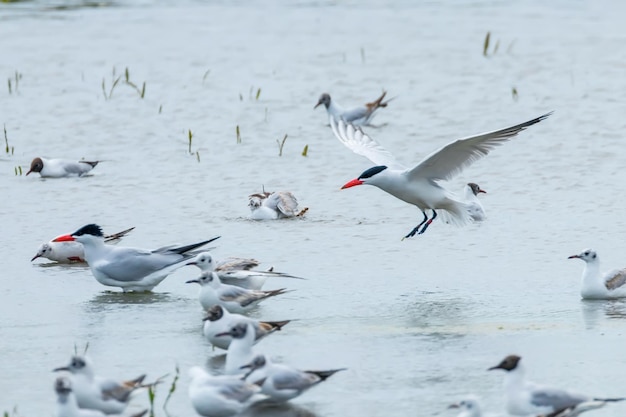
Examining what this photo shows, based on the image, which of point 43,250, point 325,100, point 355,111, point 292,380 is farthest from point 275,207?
point 325,100

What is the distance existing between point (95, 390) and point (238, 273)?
2627 mm

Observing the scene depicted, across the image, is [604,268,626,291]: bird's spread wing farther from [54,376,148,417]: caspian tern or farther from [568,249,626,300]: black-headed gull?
[54,376,148,417]: caspian tern

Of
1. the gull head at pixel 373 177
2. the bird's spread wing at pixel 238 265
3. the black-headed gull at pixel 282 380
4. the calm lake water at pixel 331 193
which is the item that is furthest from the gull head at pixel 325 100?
the black-headed gull at pixel 282 380

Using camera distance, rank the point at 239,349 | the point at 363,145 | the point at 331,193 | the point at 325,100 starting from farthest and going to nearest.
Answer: the point at 325,100, the point at 331,193, the point at 363,145, the point at 239,349

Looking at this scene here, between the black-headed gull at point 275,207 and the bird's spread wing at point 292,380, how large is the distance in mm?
4633

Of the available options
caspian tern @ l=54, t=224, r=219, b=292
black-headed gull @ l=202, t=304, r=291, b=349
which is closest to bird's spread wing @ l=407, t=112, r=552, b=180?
caspian tern @ l=54, t=224, r=219, b=292

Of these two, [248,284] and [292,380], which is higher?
[292,380]

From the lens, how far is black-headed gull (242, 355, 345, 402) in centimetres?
673

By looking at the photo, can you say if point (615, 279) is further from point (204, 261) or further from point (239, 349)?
point (239, 349)

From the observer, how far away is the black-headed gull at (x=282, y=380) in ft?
22.1

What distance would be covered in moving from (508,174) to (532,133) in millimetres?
2162

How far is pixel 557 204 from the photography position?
1177 centimetres

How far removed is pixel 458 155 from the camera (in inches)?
414

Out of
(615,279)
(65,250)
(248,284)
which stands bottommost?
(65,250)
